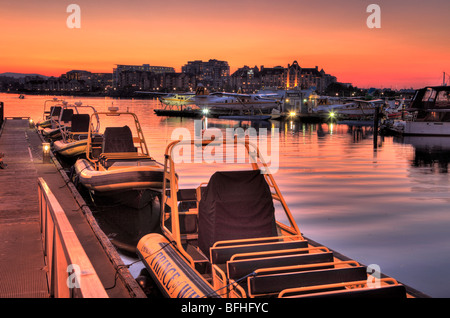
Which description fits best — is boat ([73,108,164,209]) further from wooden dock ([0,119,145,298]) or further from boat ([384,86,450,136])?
boat ([384,86,450,136])

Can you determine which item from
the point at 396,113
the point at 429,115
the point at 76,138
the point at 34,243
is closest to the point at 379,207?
the point at 34,243

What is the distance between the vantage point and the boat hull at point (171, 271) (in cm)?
546

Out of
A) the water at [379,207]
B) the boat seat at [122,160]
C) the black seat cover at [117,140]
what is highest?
the black seat cover at [117,140]

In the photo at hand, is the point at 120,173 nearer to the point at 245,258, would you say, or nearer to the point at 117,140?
the point at 117,140

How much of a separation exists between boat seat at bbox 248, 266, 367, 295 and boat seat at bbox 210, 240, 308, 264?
3.21 feet

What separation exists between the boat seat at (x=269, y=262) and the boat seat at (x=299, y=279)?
272mm

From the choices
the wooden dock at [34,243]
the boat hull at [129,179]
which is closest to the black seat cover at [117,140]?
the wooden dock at [34,243]

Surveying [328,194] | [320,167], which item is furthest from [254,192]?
[320,167]

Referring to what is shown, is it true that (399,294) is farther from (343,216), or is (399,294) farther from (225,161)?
(225,161)

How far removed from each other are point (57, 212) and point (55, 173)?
10424 millimetres

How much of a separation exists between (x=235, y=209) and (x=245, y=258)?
0.76 meters

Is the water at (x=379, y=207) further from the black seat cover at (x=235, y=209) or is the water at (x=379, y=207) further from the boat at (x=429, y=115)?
the boat at (x=429, y=115)

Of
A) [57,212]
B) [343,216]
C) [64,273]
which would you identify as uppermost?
[57,212]

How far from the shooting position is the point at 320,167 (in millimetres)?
26594
